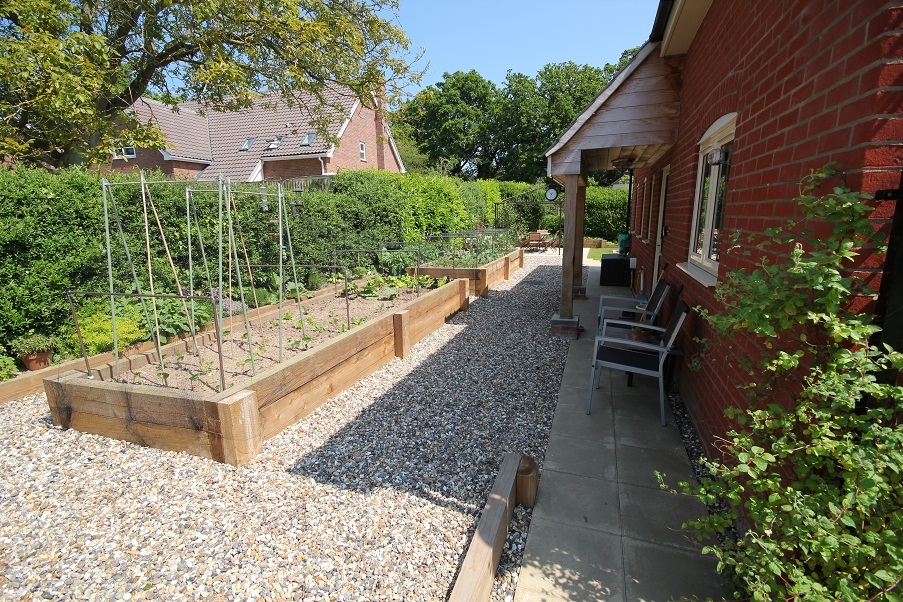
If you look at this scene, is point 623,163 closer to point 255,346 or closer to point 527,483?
point 255,346

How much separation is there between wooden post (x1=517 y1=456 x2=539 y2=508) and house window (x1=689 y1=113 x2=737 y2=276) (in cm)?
215

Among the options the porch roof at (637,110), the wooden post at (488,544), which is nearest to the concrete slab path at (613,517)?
the wooden post at (488,544)

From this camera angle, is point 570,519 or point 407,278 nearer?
point 570,519

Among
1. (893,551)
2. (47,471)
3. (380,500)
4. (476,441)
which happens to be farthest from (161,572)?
(893,551)

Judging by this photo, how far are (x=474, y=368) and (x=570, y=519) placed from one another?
2.67 metres

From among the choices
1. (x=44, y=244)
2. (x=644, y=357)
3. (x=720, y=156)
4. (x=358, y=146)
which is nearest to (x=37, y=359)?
(x=44, y=244)

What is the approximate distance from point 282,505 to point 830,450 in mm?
2767

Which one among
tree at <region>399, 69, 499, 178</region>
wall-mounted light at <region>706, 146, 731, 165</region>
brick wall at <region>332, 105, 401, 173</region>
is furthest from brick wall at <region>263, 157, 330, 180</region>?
tree at <region>399, 69, 499, 178</region>

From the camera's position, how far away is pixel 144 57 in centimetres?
765

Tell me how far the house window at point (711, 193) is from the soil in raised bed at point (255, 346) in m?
3.75

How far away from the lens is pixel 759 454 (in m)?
1.41

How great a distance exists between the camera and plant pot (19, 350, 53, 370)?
455cm

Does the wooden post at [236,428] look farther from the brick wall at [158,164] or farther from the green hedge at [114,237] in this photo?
the brick wall at [158,164]

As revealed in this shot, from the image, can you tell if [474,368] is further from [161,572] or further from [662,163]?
[662,163]
